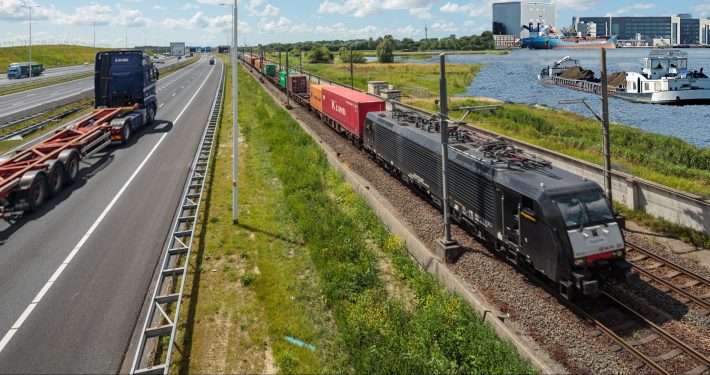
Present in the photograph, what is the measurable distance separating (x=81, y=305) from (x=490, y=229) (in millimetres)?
12899

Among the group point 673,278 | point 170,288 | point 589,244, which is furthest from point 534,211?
point 170,288

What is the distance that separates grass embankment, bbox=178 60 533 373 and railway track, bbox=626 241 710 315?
666cm

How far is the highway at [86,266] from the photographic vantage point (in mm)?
11313

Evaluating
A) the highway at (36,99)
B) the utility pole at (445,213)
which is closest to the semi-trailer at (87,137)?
the highway at (36,99)

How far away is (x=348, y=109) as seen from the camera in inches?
1348

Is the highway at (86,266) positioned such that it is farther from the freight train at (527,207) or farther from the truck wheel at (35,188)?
the freight train at (527,207)

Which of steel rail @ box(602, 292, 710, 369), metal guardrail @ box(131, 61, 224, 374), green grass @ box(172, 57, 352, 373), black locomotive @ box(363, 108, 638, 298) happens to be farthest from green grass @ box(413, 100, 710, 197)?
metal guardrail @ box(131, 61, 224, 374)

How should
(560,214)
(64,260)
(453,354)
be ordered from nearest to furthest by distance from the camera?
(453,354), (560,214), (64,260)

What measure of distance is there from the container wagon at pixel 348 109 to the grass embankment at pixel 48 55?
369 feet

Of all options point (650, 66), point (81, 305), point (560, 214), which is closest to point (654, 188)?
point (560, 214)

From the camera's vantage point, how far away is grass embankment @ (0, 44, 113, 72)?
12575 cm

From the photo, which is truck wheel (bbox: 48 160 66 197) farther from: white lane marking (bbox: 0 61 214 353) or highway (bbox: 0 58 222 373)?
white lane marking (bbox: 0 61 214 353)

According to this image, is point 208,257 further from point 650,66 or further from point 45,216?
point 650,66

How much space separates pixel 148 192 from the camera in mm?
23078
